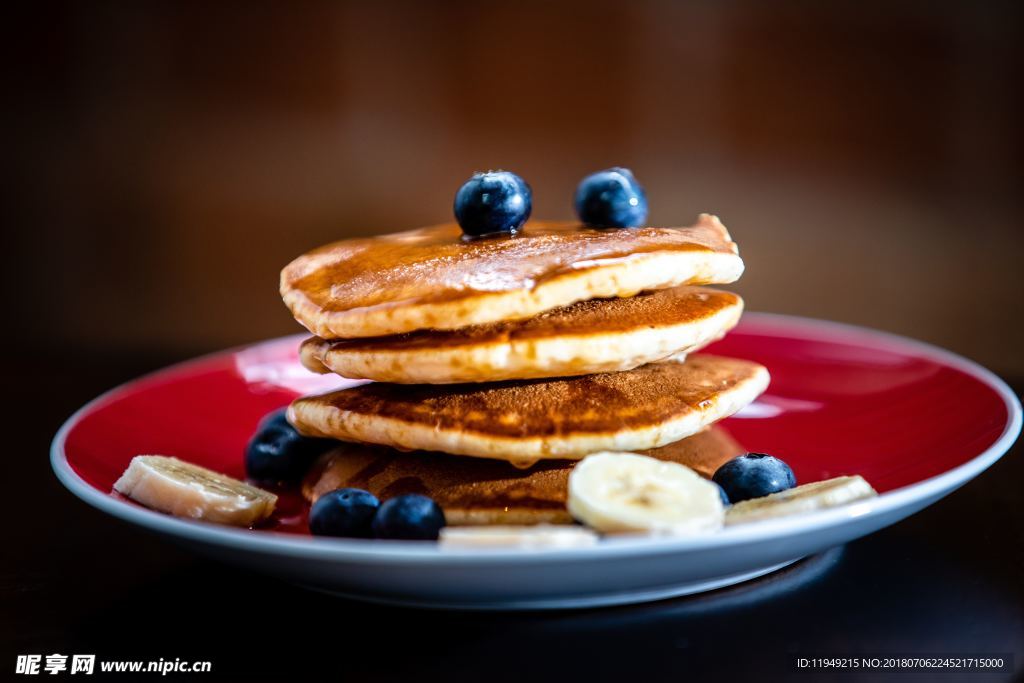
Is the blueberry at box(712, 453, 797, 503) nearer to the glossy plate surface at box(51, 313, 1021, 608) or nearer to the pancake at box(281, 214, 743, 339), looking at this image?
the glossy plate surface at box(51, 313, 1021, 608)

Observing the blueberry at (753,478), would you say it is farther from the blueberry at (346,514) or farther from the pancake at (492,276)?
the blueberry at (346,514)

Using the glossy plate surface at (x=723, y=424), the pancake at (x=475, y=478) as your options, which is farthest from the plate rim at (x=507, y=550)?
the pancake at (x=475, y=478)

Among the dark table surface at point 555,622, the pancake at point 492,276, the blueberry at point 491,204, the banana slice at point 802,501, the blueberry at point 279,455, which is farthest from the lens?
the blueberry at point 279,455

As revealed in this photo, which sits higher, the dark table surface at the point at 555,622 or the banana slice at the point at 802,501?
the banana slice at the point at 802,501

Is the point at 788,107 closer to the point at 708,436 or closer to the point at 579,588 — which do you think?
the point at 708,436

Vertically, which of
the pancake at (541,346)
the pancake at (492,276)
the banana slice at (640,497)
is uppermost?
the pancake at (492,276)

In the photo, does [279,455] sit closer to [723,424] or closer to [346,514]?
[346,514]

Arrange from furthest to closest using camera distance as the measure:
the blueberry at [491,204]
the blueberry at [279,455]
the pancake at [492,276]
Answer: the blueberry at [279,455], the blueberry at [491,204], the pancake at [492,276]
